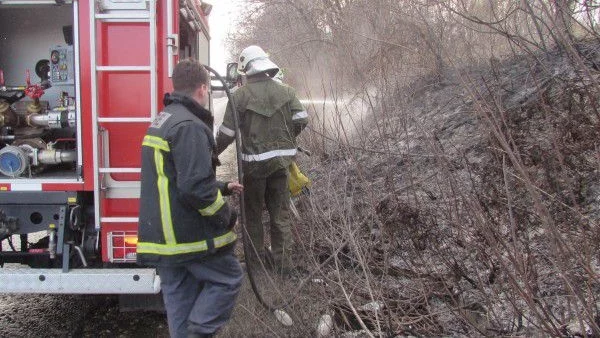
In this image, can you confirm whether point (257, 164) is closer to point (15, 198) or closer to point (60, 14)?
point (15, 198)

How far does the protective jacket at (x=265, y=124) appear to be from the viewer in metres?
4.55

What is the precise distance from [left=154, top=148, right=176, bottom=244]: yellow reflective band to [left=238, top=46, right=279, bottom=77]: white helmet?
74.4 inches

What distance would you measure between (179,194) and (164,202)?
0.11 m

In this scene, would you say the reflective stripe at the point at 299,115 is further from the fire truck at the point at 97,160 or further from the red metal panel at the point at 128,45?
the red metal panel at the point at 128,45

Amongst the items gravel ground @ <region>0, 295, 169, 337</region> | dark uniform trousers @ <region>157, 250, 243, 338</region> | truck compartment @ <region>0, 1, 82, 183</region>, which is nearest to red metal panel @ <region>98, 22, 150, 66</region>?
truck compartment @ <region>0, 1, 82, 183</region>

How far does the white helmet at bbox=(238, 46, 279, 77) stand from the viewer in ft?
15.0

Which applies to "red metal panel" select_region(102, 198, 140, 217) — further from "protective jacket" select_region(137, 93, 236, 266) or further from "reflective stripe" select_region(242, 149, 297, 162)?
"reflective stripe" select_region(242, 149, 297, 162)

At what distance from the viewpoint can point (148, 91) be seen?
375 cm

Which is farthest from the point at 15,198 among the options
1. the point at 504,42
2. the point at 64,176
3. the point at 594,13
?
the point at 504,42

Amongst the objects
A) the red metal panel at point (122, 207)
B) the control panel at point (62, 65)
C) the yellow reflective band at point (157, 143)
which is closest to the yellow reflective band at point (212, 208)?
the yellow reflective band at point (157, 143)

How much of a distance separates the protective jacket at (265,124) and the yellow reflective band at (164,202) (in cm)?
162

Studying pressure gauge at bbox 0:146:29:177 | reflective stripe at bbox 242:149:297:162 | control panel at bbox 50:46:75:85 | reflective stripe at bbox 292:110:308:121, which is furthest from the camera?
reflective stripe at bbox 292:110:308:121

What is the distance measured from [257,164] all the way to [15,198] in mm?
1769

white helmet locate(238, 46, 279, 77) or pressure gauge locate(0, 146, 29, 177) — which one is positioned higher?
white helmet locate(238, 46, 279, 77)
